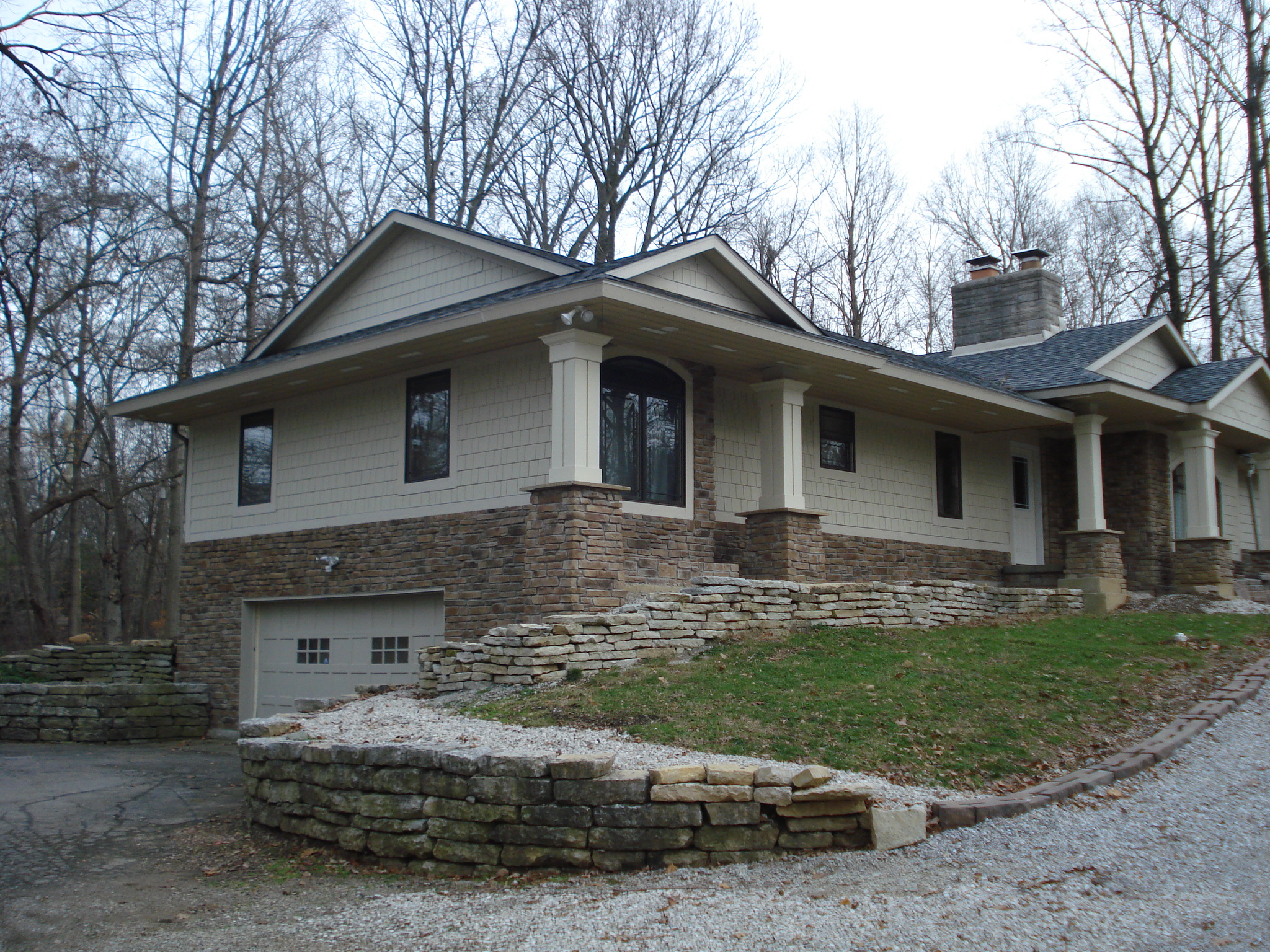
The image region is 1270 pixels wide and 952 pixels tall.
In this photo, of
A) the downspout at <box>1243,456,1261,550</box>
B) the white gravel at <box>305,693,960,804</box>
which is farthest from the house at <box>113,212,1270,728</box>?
the downspout at <box>1243,456,1261,550</box>

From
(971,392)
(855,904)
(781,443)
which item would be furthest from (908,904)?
(971,392)

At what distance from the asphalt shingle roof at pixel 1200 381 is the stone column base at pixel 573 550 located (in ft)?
35.6

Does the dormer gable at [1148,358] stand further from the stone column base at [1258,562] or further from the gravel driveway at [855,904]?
the gravel driveway at [855,904]

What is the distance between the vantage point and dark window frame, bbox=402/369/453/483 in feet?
42.7

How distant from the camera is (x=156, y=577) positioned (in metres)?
36.6

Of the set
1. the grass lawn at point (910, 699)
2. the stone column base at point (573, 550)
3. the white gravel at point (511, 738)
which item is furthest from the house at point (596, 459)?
the white gravel at point (511, 738)

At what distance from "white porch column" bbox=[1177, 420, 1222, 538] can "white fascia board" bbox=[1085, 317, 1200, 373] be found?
1.71m

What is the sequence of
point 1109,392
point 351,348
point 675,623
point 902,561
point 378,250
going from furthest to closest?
point 1109,392, point 902,561, point 378,250, point 351,348, point 675,623

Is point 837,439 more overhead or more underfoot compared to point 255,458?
more overhead

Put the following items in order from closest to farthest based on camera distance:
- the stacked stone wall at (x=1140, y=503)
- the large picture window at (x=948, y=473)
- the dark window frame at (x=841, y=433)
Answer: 1. the dark window frame at (x=841, y=433)
2. the large picture window at (x=948, y=473)
3. the stacked stone wall at (x=1140, y=503)

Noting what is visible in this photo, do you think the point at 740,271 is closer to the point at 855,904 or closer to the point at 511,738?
the point at 511,738

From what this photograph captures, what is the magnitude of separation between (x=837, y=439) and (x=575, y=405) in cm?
533

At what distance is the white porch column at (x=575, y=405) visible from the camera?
10969 millimetres

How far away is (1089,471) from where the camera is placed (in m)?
16.8
